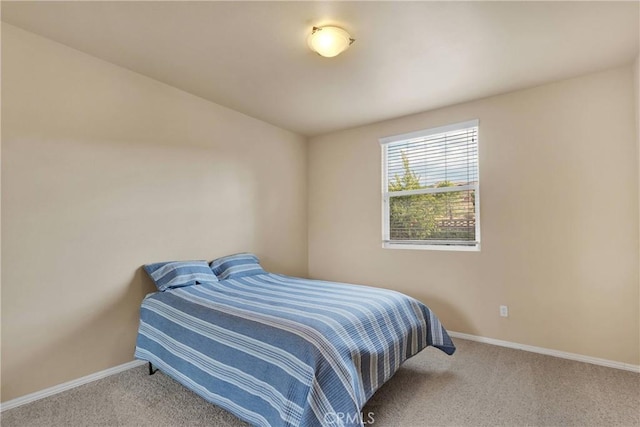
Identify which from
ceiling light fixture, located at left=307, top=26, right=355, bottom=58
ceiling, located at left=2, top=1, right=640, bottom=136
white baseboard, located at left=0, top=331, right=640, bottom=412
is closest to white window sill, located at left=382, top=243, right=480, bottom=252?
white baseboard, located at left=0, top=331, right=640, bottom=412

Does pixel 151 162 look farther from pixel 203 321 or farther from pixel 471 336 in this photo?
pixel 471 336

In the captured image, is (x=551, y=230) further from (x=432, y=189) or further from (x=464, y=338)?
(x=464, y=338)

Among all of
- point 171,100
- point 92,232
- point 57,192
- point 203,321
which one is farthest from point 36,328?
point 171,100

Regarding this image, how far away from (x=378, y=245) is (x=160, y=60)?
2.93 metres

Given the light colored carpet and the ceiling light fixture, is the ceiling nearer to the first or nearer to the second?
the ceiling light fixture

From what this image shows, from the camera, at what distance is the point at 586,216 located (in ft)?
8.68

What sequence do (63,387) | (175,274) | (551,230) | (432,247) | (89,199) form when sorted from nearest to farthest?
1. (63,387)
2. (89,199)
3. (175,274)
4. (551,230)
5. (432,247)

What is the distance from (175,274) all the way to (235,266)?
0.63 metres

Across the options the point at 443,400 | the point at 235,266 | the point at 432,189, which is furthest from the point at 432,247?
the point at 235,266

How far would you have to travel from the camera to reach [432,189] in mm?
3496

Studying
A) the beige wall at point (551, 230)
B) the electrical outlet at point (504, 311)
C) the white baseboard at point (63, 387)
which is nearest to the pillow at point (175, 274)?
the white baseboard at point (63, 387)

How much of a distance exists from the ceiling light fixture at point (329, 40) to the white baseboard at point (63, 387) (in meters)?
2.93

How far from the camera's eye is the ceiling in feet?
6.25

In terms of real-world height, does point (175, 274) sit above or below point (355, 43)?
below
